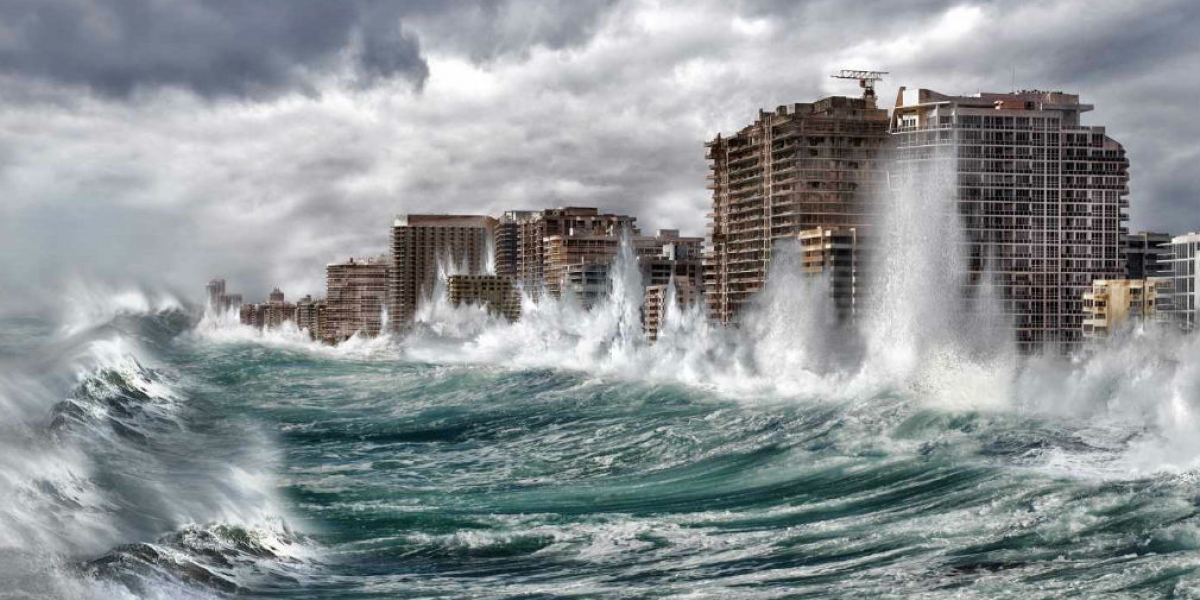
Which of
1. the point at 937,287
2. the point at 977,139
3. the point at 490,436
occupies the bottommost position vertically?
the point at 490,436

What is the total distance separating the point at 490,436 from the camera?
281 feet

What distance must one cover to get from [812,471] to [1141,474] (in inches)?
562

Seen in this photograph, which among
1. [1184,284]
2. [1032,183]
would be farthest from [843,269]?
[1184,284]

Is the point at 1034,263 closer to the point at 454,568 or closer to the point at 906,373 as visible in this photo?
the point at 906,373

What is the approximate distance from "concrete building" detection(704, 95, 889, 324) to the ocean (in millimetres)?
48866

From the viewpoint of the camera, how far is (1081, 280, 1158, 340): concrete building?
131 meters

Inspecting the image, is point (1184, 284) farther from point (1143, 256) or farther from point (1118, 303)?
point (1143, 256)

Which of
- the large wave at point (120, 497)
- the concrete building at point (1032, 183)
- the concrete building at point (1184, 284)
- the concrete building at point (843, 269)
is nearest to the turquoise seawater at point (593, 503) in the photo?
the large wave at point (120, 497)

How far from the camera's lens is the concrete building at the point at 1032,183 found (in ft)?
485

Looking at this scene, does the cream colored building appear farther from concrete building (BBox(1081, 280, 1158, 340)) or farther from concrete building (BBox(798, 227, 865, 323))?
concrete building (BBox(798, 227, 865, 323))

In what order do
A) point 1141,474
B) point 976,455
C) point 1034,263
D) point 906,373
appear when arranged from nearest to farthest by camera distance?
point 1141,474, point 976,455, point 906,373, point 1034,263

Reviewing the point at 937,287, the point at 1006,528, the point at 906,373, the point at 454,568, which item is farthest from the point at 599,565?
the point at 937,287

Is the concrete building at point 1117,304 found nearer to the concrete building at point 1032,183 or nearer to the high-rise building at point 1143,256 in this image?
the concrete building at point 1032,183

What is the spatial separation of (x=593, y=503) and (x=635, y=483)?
6.65 meters
